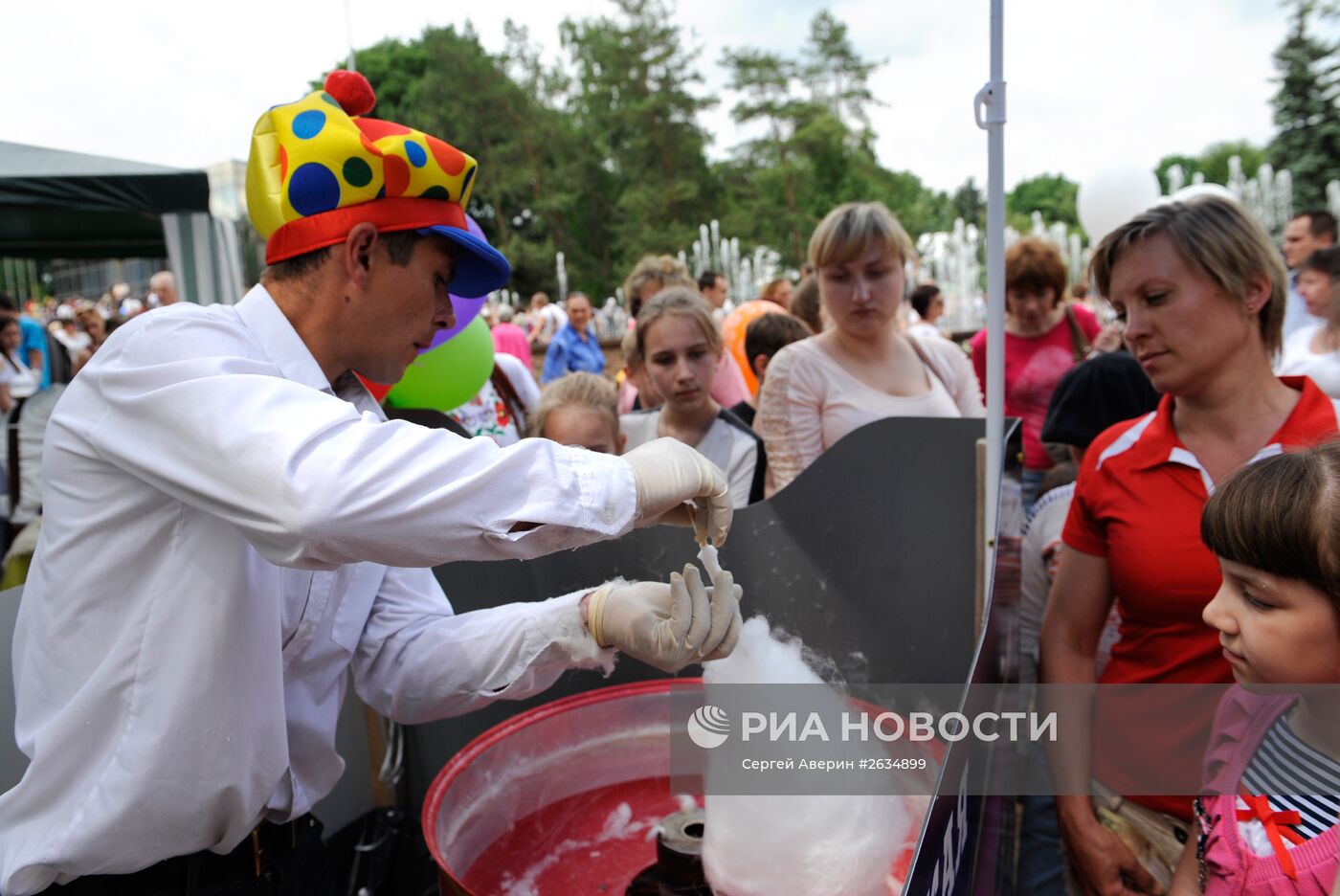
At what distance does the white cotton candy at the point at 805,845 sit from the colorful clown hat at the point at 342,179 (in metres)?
0.91

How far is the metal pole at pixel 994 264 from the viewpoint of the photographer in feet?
5.59

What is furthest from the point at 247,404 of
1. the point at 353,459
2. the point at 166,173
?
the point at 166,173

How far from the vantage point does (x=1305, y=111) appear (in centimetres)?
2611

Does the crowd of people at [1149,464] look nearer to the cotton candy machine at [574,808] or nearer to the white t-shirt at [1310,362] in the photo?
the white t-shirt at [1310,362]

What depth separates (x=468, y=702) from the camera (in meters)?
1.47

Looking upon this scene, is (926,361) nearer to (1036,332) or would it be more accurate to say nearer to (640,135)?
(1036,332)

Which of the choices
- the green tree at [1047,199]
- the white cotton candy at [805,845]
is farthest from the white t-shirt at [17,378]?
the green tree at [1047,199]

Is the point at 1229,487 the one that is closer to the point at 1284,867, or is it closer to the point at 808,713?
the point at 1284,867

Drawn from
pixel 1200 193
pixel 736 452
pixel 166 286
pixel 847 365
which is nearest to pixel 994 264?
pixel 1200 193

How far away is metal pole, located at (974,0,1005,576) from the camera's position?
1.71m

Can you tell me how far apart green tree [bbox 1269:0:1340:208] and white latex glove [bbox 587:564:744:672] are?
1193 inches

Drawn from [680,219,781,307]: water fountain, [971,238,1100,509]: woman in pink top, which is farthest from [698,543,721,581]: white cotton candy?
[680,219,781,307]: water fountain

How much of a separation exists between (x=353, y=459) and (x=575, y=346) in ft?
20.0

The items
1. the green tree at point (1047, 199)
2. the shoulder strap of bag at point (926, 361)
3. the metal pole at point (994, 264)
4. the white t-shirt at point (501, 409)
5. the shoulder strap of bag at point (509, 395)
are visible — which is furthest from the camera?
the green tree at point (1047, 199)
